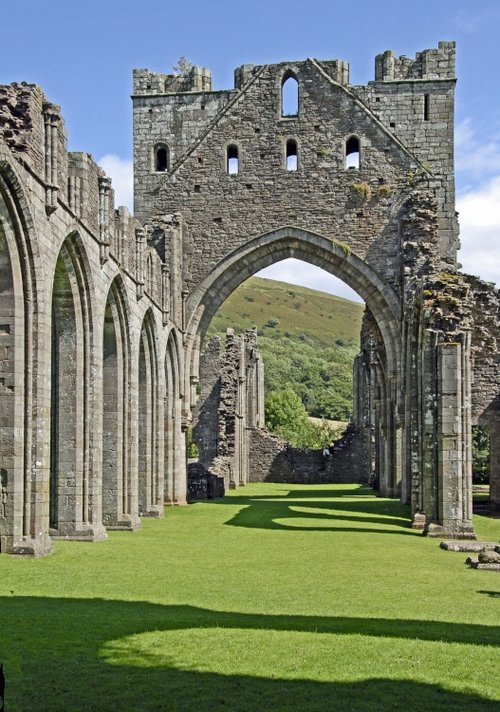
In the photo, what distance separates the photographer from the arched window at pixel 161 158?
27.9m

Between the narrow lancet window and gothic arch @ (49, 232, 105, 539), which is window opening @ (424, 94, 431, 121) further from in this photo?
gothic arch @ (49, 232, 105, 539)

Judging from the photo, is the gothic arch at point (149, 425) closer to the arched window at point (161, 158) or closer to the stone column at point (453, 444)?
the stone column at point (453, 444)

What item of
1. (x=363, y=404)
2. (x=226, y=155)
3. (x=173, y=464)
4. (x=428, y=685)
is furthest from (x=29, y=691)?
(x=363, y=404)

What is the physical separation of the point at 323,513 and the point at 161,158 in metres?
12.0

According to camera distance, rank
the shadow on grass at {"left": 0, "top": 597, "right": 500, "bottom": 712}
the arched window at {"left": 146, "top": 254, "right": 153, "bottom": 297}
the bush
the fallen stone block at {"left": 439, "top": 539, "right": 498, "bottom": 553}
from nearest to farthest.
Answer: the shadow on grass at {"left": 0, "top": 597, "right": 500, "bottom": 712}
the fallen stone block at {"left": 439, "top": 539, "right": 498, "bottom": 553}
the arched window at {"left": 146, "top": 254, "right": 153, "bottom": 297}
the bush

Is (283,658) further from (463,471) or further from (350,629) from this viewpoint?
(463,471)

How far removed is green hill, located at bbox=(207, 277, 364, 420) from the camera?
84188 mm

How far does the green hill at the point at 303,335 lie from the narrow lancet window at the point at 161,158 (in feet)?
154

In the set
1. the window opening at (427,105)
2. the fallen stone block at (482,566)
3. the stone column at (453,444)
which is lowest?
the fallen stone block at (482,566)

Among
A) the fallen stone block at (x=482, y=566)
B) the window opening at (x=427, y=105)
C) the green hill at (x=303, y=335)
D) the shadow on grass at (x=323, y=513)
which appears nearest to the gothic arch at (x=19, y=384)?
the fallen stone block at (x=482, y=566)

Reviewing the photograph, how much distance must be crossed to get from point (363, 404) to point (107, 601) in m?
36.1

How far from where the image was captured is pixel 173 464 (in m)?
24.9

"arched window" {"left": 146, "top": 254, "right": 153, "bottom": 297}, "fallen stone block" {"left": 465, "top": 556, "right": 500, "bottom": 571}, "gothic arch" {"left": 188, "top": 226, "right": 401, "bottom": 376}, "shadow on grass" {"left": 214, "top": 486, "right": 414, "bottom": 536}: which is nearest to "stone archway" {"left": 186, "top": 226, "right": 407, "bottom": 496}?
"gothic arch" {"left": 188, "top": 226, "right": 401, "bottom": 376}

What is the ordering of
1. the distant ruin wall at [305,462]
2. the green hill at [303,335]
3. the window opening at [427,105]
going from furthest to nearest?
the green hill at [303,335] → the distant ruin wall at [305,462] → the window opening at [427,105]
